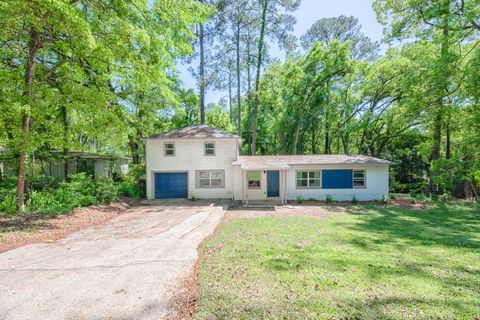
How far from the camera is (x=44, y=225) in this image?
877 centimetres

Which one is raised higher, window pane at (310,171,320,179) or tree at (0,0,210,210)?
tree at (0,0,210,210)

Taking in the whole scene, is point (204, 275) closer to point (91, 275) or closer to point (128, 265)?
point (128, 265)

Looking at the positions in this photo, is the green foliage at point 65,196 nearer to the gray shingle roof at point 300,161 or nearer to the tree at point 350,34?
the gray shingle roof at point 300,161

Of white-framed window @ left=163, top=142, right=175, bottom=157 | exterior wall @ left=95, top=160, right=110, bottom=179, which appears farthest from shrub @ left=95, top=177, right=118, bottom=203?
exterior wall @ left=95, top=160, right=110, bottom=179

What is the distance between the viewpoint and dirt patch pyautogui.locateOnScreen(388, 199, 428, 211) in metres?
13.8

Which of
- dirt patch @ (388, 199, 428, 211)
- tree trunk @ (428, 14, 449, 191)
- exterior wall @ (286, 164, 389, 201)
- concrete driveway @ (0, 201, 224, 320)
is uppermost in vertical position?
tree trunk @ (428, 14, 449, 191)

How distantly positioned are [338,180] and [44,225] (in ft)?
51.2

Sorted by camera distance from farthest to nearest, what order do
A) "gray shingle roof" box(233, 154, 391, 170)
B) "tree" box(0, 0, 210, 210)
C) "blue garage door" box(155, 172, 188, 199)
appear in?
"blue garage door" box(155, 172, 188, 199)
"gray shingle roof" box(233, 154, 391, 170)
"tree" box(0, 0, 210, 210)

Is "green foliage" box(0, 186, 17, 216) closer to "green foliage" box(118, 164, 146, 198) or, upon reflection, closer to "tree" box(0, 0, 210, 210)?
"tree" box(0, 0, 210, 210)

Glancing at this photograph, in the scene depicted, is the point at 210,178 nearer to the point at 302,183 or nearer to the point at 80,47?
the point at 302,183

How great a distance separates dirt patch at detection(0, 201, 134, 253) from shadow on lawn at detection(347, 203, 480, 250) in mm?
9963

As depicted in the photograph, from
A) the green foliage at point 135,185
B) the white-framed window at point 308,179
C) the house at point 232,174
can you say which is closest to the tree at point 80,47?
the house at point 232,174

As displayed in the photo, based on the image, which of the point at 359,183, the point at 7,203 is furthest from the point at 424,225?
the point at 7,203

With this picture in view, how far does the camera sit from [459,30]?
42.6 feet
